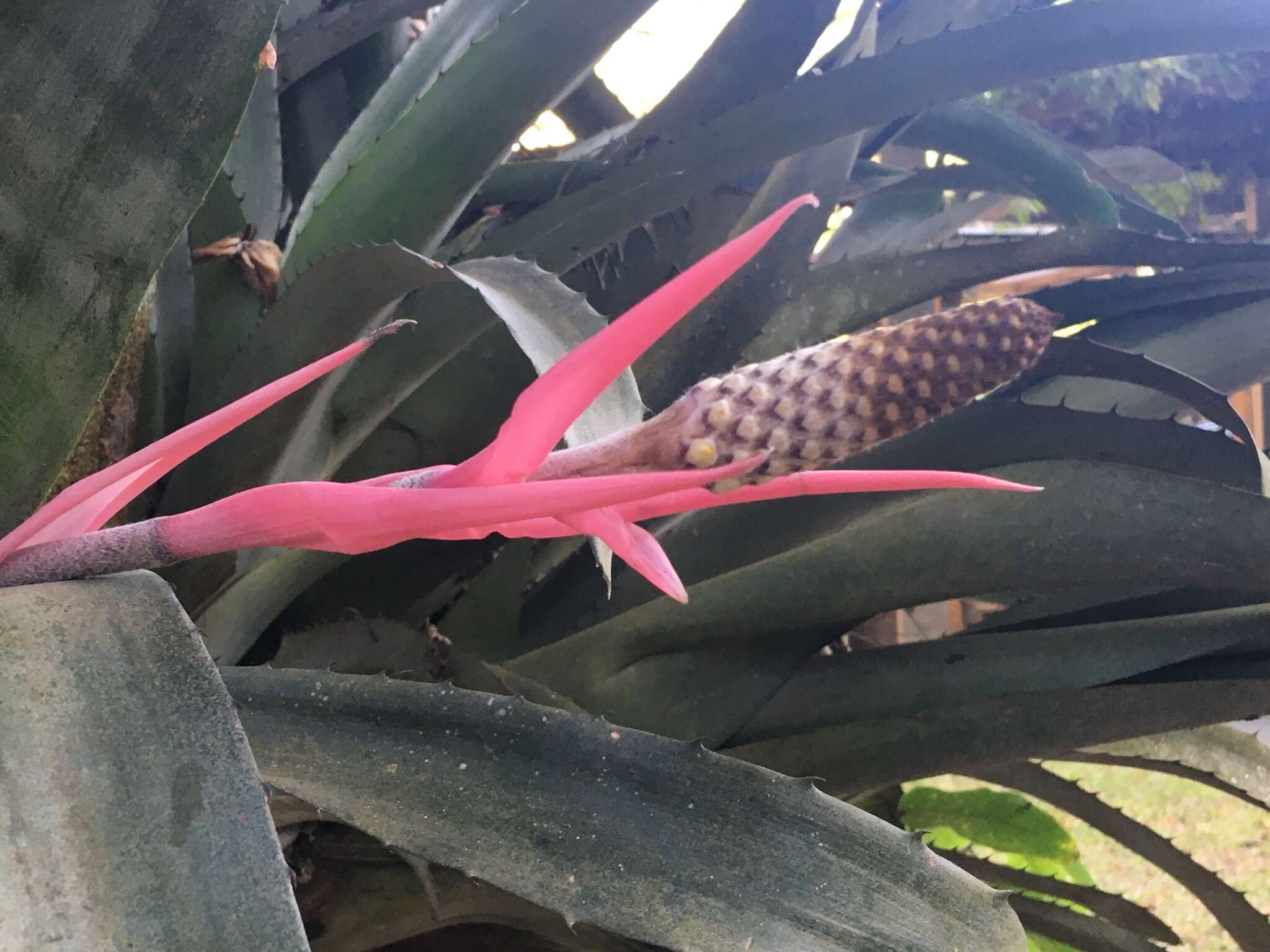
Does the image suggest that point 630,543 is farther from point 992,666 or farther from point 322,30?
point 322,30

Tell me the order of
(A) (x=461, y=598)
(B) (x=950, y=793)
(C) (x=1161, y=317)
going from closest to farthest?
(A) (x=461, y=598) → (C) (x=1161, y=317) → (B) (x=950, y=793)

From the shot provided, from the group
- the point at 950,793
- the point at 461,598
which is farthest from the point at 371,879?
the point at 950,793

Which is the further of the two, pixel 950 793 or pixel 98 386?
pixel 950 793

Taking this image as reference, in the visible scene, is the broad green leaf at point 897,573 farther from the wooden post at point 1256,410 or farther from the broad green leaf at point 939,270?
the wooden post at point 1256,410

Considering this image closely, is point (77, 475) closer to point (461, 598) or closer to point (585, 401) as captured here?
point (461, 598)

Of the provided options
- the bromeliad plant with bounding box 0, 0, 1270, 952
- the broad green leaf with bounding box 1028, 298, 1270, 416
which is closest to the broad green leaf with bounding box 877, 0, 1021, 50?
the bromeliad plant with bounding box 0, 0, 1270, 952

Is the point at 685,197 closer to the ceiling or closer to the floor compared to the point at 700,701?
closer to the ceiling

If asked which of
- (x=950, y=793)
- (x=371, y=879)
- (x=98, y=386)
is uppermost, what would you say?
(x=98, y=386)

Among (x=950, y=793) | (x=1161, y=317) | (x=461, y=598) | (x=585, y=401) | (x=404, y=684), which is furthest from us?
(x=950, y=793)
